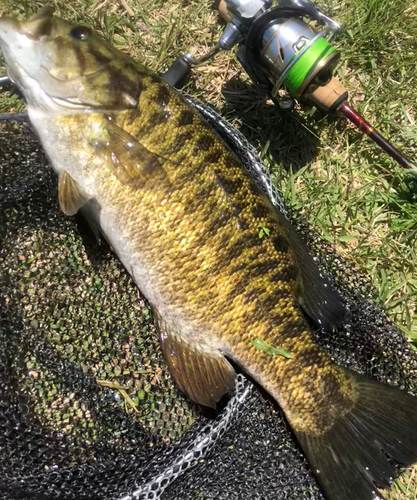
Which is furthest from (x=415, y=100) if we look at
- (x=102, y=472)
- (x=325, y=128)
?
(x=102, y=472)

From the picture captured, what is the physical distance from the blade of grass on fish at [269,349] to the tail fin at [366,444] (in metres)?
0.42

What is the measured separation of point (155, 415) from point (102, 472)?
16.5 inches

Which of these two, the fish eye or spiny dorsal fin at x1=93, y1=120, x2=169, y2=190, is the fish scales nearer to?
spiny dorsal fin at x1=93, y1=120, x2=169, y2=190

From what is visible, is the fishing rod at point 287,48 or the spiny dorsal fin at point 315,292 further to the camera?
the spiny dorsal fin at point 315,292

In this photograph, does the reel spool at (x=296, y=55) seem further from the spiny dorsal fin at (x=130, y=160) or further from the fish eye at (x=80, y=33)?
the fish eye at (x=80, y=33)

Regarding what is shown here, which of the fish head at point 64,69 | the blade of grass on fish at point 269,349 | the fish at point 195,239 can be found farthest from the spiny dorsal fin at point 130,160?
the blade of grass on fish at point 269,349

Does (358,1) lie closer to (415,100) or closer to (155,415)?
(415,100)

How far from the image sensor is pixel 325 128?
3.13 meters

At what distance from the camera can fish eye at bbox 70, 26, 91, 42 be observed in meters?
2.23

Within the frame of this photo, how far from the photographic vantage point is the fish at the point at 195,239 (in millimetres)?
2205

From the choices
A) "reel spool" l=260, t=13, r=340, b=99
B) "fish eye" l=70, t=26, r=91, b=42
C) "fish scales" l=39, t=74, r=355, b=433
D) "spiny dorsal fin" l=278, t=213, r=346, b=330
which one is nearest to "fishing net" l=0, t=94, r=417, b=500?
"spiny dorsal fin" l=278, t=213, r=346, b=330

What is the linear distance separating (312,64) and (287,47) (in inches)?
6.3

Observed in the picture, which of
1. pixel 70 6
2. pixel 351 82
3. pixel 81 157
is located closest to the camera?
pixel 81 157

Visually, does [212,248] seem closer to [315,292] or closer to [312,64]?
[315,292]
